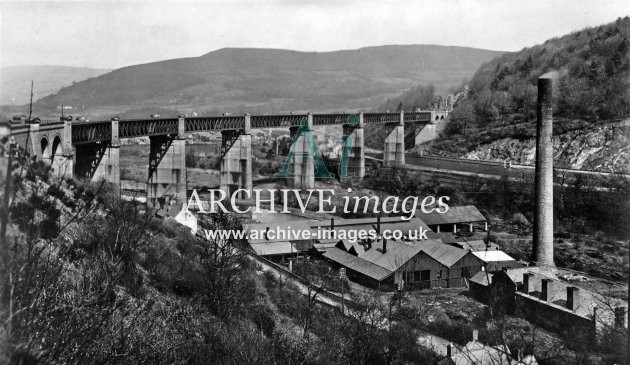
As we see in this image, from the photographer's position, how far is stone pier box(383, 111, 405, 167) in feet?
263

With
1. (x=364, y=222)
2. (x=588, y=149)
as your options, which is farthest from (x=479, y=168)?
(x=364, y=222)

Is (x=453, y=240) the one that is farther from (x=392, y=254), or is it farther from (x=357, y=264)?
(x=357, y=264)

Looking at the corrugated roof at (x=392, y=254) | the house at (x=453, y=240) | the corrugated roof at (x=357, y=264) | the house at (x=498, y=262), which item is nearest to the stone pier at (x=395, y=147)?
the house at (x=453, y=240)

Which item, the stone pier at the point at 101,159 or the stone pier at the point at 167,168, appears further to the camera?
the stone pier at the point at 167,168

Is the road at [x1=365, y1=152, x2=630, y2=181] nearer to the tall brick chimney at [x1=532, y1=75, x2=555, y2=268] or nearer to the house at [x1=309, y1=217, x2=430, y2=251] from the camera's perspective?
the house at [x1=309, y1=217, x2=430, y2=251]

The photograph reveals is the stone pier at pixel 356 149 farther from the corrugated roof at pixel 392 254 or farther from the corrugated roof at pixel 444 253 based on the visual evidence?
the corrugated roof at pixel 444 253

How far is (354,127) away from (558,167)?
78.2ft

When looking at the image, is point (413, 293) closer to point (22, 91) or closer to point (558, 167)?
point (22, 91)

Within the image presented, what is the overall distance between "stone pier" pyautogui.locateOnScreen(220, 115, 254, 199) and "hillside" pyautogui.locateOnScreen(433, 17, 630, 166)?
37274 millimetres

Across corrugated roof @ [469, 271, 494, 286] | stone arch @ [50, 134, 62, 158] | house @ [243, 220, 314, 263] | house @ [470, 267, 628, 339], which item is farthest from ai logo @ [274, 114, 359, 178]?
house @ [470, 267, 628, 339]

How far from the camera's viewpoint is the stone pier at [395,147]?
8031 cm

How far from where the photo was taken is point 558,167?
6412 cm

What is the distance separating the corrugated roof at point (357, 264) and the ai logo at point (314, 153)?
2548cm

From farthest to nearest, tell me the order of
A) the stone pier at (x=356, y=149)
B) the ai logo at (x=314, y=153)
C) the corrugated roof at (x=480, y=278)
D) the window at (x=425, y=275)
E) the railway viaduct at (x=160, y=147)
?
the stone pier at (x=356, y=149) → the ai logo at (x=314, y=153) → the window at (x=425, y=275) → the railway viaduct at (x=160, y=147) → the corrugated roof at (x=480, y=278)
